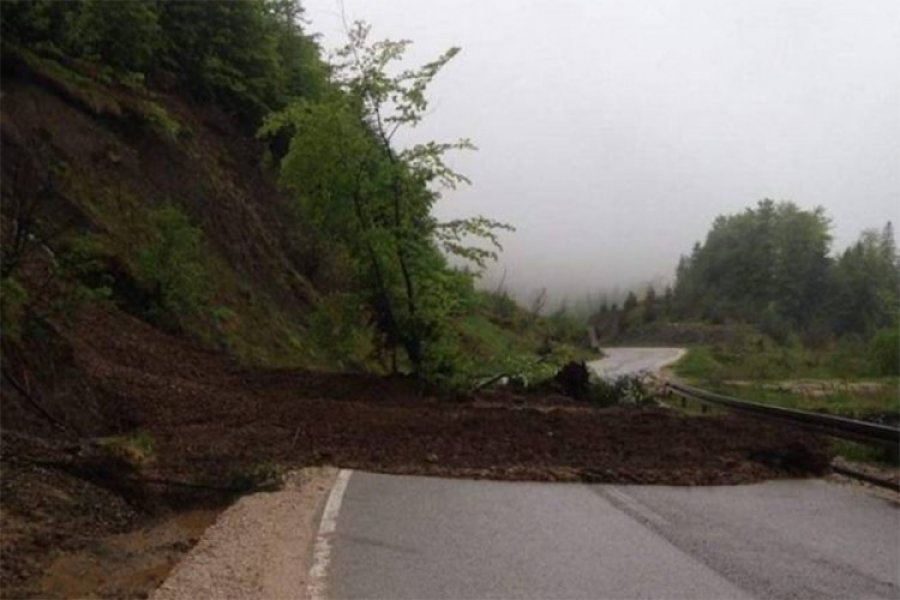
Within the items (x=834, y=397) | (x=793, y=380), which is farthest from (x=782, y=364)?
(x=834, y=397)

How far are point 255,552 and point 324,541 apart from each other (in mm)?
718

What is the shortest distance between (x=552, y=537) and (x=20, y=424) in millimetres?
5793

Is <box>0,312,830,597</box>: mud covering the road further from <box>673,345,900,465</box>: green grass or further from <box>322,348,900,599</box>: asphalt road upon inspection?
<box>673,345,900,465</box>: green grass

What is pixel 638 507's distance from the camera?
462 inches

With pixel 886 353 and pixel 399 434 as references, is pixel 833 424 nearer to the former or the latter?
pixel 399 434

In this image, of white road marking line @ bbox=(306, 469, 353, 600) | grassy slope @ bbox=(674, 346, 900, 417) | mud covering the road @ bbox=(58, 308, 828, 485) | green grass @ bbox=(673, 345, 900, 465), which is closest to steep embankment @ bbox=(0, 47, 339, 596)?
mud covering the road @ bbox=(58, 308, 828, 485)

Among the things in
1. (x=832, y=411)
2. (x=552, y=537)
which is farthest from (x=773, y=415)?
(x=552, y=537)

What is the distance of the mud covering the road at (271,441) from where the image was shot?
9945 mm

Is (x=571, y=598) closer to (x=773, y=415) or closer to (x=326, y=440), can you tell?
(x=326, y=440)

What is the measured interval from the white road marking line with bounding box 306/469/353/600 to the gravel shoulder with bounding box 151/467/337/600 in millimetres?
66

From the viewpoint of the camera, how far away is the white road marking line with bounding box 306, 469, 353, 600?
7824 mm

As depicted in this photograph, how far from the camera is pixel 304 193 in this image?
24953mm

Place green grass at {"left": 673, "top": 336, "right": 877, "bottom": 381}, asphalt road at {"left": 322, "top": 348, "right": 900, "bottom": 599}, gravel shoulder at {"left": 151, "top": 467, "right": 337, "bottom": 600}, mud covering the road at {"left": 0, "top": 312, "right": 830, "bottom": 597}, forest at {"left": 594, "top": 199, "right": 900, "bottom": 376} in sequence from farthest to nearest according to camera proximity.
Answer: forest at {"left": 594, "top": 199, "right": 900, "bottom": 376}, green grass at {"left": 673, "top": 336, "right": 877, "bottom": 381}, mud covering the road at {"left": 0, "top": 312, "right": 830, "bottom": 597}, asphalt road at {"left": 322, "top": 348, "right": 900, "bottom": 599}, gravel shoulder at {"left": 151, "top": 467, "right": 337, "bottom": 600}

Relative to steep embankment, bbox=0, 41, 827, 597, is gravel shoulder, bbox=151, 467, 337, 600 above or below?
below
